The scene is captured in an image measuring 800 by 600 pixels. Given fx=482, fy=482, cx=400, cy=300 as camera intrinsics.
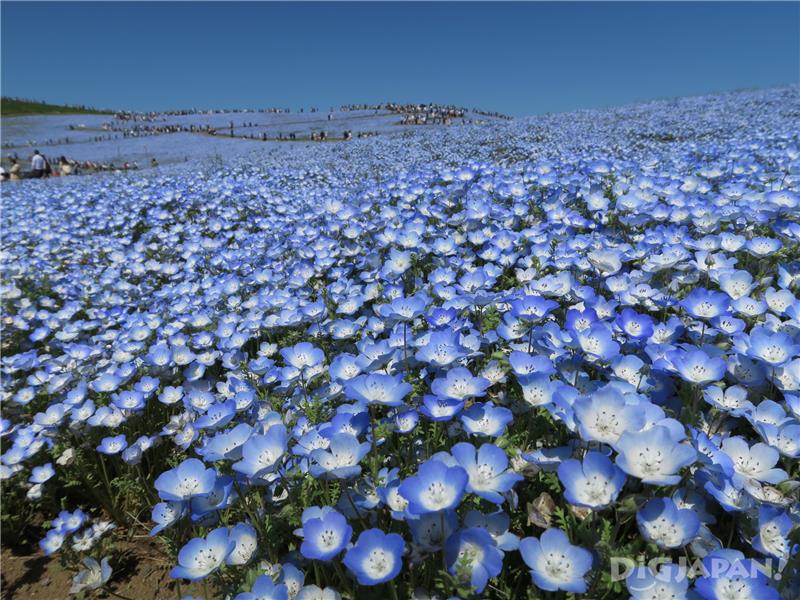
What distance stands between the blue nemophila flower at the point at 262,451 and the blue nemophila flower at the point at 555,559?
0.81 meters

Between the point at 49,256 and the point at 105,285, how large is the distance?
6.96 feet

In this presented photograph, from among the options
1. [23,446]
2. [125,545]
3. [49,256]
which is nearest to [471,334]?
[125,545]

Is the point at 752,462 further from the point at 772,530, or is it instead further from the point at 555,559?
the point at 555,559

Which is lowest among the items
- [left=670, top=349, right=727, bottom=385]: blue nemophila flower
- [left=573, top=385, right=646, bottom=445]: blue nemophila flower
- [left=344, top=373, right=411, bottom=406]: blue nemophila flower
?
[left=344, top=373, right=411, bottom=406]: blue nemophila flower

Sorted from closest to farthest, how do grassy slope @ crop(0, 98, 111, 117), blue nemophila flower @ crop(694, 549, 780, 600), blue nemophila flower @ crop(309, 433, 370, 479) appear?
blue nemophila flower @ crop(694, 549, 780, 600)
blue nemophila flower @ crop(309, 433, 370, 479)
grassy slope @ crop(0, 98, 111, 117)

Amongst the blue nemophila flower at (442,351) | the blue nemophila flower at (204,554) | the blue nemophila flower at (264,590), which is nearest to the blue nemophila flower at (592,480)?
the blue nemophila flower at (442,351)

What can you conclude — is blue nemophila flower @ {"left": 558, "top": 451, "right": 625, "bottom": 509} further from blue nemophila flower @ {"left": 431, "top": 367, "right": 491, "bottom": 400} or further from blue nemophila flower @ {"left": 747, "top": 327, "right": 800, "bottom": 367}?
blue nemophila flower @ {"left": 747, "top": 327, "right": 800, "bottom": 367}

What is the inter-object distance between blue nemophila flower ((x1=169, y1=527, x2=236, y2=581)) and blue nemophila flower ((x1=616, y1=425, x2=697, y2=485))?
1.19 m

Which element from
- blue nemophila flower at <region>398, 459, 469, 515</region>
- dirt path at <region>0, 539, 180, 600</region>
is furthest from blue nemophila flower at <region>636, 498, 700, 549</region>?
dirt path at <region>0, 539, 180, 600</region>

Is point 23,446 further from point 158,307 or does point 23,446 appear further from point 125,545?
point 158,307

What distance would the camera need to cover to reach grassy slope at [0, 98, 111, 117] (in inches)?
2468

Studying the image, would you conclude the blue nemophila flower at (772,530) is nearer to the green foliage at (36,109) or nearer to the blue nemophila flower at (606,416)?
the blue nemophila flower at (606,416)

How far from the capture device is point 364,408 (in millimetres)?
1953

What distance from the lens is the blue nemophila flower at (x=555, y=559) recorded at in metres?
1.26
